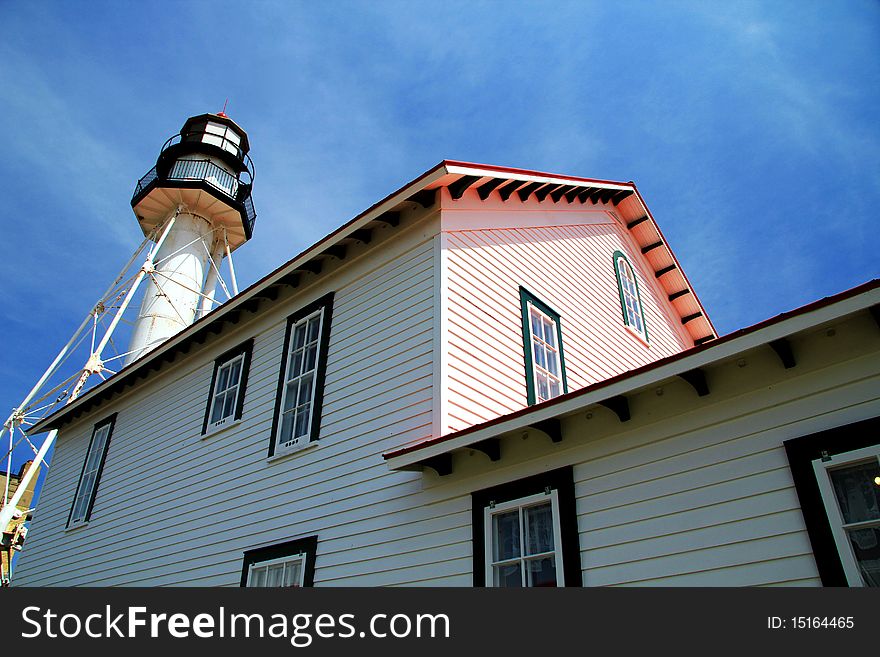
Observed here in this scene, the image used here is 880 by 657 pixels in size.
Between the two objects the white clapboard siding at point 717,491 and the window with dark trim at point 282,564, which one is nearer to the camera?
the white clapboard siding at point 717,491

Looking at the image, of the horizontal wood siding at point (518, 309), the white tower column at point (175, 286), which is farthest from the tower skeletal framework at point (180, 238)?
the horizontal wood siding at point (518, 309)

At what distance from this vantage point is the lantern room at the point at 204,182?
76.6 feet

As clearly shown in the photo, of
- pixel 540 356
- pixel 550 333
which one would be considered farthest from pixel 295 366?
pixel 550 333

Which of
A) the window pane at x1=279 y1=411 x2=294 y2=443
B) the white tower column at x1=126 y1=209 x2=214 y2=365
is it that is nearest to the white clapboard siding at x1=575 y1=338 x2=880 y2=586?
the window pane at x1=279 y1=411 x2=294 y2=443

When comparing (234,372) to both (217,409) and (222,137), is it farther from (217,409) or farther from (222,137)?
(222,137)

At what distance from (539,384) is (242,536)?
473cm

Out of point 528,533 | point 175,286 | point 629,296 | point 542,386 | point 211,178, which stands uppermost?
point 211,178

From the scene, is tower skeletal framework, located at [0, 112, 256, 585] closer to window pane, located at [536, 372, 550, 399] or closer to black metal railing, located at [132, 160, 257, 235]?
black metal railing, located at [132, 160, 257, 235]

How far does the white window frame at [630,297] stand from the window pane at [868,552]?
8763mm

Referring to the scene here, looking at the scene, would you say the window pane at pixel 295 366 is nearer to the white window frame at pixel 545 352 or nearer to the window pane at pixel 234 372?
the window pane at pixel 234 372

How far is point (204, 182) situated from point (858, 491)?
2249 centimetres

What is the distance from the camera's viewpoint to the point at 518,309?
32.6 ft

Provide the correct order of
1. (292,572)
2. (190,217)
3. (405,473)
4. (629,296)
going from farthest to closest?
(190,217) < (629,296) < (292,572) < (405,473)
